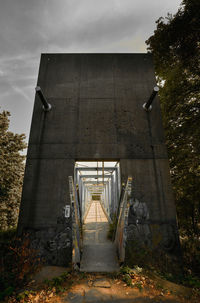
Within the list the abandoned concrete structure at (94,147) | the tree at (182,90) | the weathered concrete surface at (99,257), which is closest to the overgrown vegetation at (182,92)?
the tree at (182,90)

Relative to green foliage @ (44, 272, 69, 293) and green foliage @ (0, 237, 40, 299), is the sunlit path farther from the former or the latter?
green foliage @ (44, 272, 69, 293)

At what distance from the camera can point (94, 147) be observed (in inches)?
258

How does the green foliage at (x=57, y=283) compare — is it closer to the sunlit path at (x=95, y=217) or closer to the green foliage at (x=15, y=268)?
the green foliage at (x=15, y=268)

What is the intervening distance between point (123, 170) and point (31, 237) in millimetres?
4650

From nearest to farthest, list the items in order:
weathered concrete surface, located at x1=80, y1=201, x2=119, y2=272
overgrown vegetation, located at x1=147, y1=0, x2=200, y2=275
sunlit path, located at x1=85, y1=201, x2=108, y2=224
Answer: weathered concrete surface, located at x1=80, y1=201, x2=119, y2=272, overgrown vegetation, located at x1=147, y1=0, x2=200, y2=275, sunlit path, located at x1=85, y1=201, x2=108, y2=224

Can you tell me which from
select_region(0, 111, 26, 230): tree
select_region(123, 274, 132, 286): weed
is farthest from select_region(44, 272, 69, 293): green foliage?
select_region(0, 111, 26, 230): tree

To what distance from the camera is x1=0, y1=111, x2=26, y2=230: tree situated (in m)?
12.6

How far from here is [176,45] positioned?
26.0 feet

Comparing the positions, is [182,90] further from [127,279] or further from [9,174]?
[9,174]

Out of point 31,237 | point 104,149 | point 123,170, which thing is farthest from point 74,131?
point 31,237

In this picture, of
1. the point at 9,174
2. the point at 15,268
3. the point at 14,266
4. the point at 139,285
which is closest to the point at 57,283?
the point at 15,268

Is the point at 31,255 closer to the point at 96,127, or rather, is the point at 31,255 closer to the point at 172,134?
the point at 96,127

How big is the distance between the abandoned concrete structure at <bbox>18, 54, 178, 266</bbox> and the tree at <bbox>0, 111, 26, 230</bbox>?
8393 mm

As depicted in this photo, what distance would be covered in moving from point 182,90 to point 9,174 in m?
15.1
